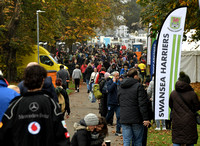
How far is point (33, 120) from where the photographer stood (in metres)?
4.01

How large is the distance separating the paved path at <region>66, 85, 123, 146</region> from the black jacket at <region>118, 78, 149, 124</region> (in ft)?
10.3

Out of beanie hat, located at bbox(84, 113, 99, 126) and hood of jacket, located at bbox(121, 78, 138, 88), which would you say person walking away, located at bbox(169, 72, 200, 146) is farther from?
beanie hat, located at bbox(84, 113, 99, 126)

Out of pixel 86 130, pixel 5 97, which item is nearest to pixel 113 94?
pixel 86 130

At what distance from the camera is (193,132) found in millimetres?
7383

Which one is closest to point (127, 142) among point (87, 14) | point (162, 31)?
point (162, 31)

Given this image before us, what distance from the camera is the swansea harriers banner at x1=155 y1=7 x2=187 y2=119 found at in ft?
27.2

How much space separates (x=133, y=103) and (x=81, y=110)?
10.1 metres

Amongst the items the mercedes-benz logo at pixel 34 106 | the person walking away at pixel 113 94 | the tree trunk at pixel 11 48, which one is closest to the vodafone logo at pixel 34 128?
the mercedes-benz logo at pixel 34 106

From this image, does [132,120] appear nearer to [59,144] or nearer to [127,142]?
[127,142]

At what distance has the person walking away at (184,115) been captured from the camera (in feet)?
24.1

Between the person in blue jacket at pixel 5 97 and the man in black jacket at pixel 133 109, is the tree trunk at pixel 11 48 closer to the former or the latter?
the man in black jacket at pixel 133 109

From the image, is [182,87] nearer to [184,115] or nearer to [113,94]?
[184,115]

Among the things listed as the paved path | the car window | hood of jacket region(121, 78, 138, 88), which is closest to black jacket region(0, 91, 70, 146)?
hood of jacket region(121, 78, 138, 88)

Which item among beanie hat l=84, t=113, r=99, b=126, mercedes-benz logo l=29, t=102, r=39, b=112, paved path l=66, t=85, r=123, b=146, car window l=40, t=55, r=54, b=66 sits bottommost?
paved path l=66, t=85, r=123, b=146
